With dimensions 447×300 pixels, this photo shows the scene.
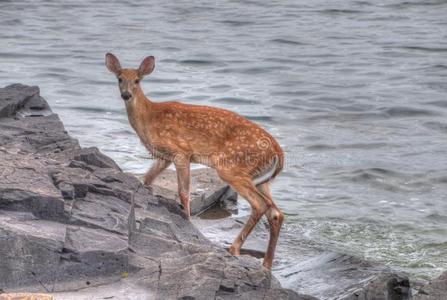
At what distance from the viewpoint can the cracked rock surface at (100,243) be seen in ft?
29.3

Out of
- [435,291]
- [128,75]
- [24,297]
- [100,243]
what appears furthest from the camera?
[128,75]

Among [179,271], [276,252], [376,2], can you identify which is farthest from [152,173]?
[376,2]

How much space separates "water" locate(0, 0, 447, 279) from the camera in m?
15.6

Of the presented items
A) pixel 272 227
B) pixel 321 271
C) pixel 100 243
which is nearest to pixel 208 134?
pixel 272 227

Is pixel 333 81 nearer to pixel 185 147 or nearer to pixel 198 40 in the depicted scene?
pixel 198 40

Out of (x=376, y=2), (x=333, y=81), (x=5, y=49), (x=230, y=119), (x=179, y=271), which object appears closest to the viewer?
(x=179, y=271)

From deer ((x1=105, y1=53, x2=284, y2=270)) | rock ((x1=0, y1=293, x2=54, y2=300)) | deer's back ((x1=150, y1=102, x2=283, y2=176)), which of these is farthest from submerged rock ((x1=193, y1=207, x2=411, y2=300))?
rock ((x1=0, y1=293, x2=54, y2=300))

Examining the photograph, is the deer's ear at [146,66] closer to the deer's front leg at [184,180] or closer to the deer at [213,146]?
A: the deer at [213,146]

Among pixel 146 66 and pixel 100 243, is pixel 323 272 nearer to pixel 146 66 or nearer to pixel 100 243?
pixel 146 66

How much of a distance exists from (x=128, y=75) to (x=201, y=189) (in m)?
2.39

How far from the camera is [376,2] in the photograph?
34844 millimetres

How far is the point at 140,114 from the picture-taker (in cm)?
1257

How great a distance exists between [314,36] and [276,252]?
708 inches

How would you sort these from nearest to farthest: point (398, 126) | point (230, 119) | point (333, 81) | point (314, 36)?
point (230, 119) → point (398, 126) → point (333, 81) → point (314, 36)
